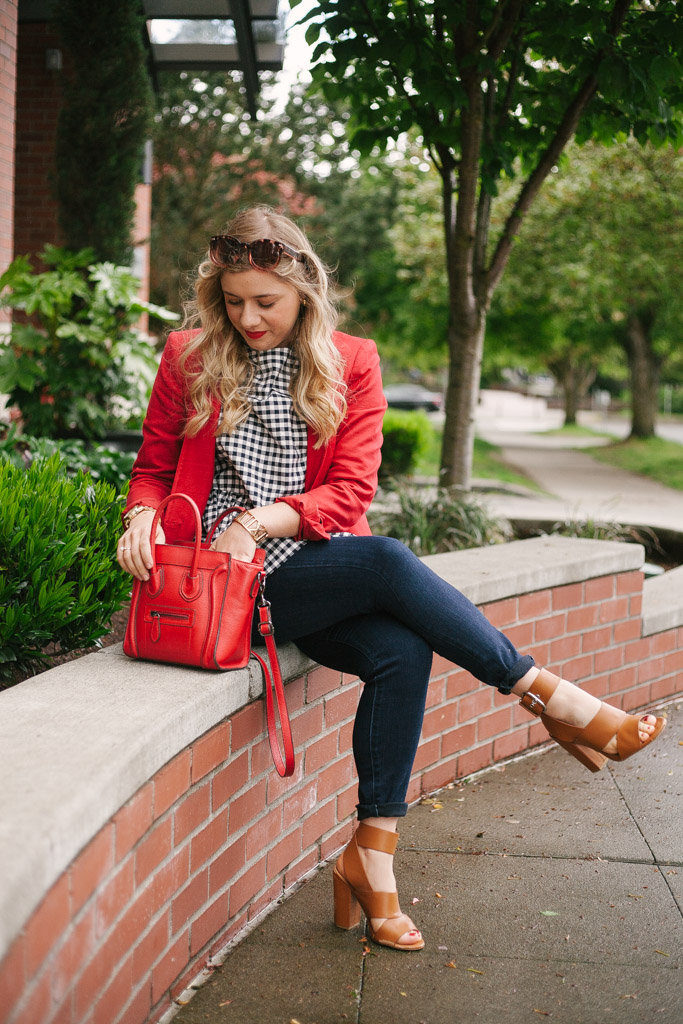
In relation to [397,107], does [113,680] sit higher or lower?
lower

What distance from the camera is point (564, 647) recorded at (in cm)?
405

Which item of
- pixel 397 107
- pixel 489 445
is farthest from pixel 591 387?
pixel 397 107

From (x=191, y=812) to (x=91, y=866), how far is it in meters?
0.52

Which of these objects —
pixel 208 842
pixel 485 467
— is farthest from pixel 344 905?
pixel 485 467

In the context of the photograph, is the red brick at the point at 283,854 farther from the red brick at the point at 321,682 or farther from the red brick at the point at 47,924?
the red brick at the point at 47,924

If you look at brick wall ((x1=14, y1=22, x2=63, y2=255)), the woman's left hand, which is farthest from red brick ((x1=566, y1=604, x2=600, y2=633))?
brick wall ((x1=14, y1=22, x2=63, y2=255))

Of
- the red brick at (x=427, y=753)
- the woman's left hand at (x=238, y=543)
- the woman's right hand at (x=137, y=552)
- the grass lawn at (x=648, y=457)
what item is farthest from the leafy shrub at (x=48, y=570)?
the grass lawn at (x=648, y=457)

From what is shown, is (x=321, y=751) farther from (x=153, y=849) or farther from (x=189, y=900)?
(x=153, y=849)

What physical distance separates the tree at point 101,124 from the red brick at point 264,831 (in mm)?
5788

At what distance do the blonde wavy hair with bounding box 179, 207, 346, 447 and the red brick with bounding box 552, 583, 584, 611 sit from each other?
155cm

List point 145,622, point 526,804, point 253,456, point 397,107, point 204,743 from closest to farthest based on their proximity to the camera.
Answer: point 204,743, point 145,622, point 253,456, point 526,804, point 397,107

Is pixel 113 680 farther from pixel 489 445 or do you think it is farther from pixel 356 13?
pixel 489 445

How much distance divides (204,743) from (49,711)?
365mm

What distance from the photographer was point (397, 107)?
491 centimetres
